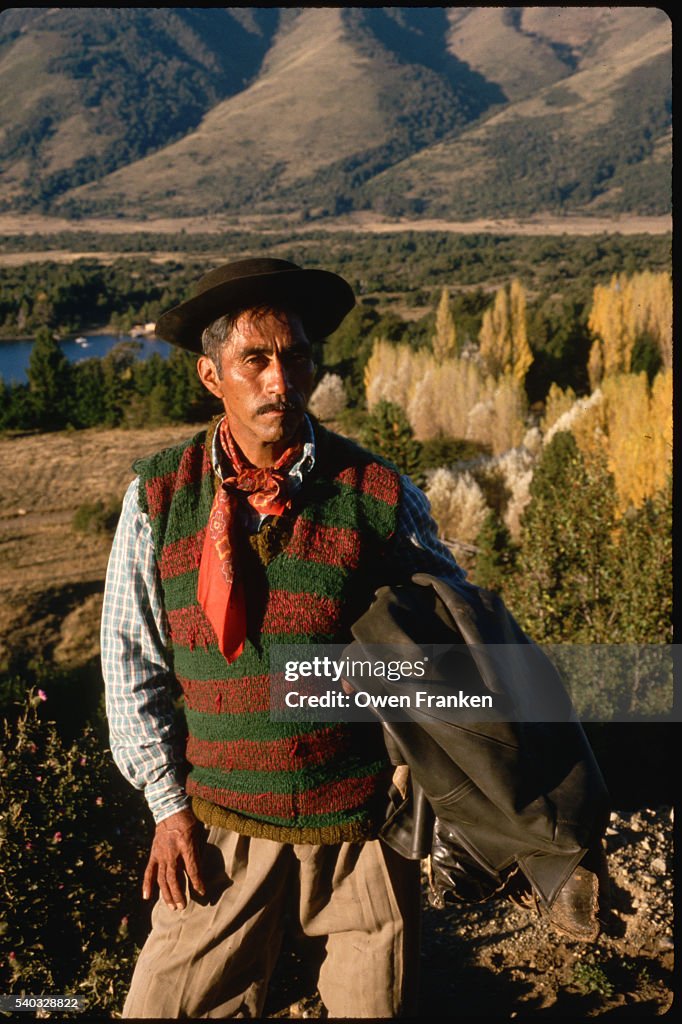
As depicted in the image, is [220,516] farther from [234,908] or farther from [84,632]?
[84,632]

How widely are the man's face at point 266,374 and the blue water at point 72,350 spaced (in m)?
28.4

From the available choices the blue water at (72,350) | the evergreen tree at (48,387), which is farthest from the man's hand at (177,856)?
the blue water at (72,350)

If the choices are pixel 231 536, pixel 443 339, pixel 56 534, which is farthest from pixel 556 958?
pixel 443 339

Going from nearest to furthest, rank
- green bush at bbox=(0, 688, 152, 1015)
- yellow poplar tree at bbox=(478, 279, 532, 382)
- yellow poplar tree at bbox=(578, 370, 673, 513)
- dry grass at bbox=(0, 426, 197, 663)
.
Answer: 1. green bush at bbox=(0, 688, 152, 1015)
2. yellow poplar tree at bbox=(578, 370, 673, 513)
3. dry grass at bbox=(0, 426, 197, 663)
4. yellow poplar tree at bbox=(478, 279, 532, 382)

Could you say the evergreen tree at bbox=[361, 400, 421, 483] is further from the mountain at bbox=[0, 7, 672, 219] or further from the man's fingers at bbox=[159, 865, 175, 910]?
the mountain at bbox=[0, 7, 672, 219]

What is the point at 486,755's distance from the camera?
5.43 ft

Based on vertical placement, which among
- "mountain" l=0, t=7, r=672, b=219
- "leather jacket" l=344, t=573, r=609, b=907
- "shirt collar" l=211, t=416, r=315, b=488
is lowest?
"leather jacket" l=344, t=573, r=609, b=907

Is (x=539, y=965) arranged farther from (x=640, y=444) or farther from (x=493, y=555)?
(x=640, y=444)

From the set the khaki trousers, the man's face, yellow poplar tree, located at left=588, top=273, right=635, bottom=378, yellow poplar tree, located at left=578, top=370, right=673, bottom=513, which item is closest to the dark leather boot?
the khaki trousers

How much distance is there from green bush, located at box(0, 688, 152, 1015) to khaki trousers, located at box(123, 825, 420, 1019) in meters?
1.33

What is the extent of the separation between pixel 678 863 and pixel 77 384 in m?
27.8

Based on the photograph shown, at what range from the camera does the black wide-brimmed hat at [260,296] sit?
1833 millimetres

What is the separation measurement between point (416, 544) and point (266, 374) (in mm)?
544

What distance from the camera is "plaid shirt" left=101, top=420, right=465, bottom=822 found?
1927mm
